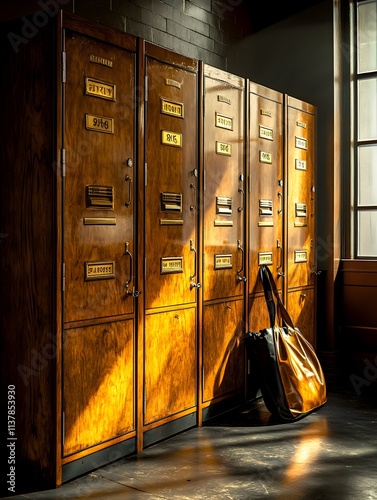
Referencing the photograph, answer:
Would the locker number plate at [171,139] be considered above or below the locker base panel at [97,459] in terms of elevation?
above

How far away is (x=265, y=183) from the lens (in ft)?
15.4

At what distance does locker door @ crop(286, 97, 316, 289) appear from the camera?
5020 millimetres

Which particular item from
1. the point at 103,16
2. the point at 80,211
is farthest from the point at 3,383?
the point at 103,16

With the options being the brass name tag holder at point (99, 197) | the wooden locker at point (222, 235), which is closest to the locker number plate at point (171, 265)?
the wooden locker at point (222, 235)

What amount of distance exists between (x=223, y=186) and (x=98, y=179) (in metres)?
1.20

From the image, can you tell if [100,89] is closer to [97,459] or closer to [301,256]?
[97,459]

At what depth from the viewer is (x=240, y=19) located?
223 inches

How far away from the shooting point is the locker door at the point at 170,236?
362cm

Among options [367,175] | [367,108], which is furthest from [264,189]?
[367,108]

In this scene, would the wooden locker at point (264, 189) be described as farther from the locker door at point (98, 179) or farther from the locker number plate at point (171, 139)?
the locker door at point (98, 179)

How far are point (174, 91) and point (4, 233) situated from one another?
1.29m

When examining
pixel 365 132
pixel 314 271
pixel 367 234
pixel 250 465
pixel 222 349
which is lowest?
pixel 250 465

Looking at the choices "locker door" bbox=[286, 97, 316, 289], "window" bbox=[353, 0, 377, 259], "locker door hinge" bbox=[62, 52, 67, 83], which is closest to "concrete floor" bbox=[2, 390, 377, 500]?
"locker door" bbox=[286, 97, 316, 289]

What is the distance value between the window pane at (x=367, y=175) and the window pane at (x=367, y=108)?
0.12 metres
